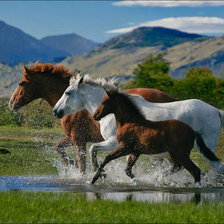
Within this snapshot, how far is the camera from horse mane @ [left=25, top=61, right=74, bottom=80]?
54.8 feet

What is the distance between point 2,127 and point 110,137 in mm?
23617

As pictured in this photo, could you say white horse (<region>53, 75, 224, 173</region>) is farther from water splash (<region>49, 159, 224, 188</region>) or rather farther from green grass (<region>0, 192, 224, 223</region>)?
green grass (<region>0, 192, 224, 223</region>)

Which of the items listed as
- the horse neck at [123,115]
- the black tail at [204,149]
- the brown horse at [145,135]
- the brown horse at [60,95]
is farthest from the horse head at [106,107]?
the black tail at [204,149]

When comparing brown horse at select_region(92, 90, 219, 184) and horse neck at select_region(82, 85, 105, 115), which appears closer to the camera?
brown horse at select_region(92, 90, 219, 184)

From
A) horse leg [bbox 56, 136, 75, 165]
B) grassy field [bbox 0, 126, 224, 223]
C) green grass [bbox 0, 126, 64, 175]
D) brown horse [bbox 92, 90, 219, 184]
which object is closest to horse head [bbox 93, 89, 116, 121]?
brown horse [bbox 92, 90, 219, 184]

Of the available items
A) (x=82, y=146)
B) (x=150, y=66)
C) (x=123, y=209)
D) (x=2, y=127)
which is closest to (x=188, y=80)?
(x=150, y=66)

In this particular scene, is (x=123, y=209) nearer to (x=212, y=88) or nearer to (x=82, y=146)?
(x=82, y=146)

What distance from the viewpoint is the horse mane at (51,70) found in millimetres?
16703

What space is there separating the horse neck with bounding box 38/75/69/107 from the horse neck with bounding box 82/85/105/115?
1.57m

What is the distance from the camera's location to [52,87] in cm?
1673

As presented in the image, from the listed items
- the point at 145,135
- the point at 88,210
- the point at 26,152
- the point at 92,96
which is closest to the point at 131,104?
the point at 145,135

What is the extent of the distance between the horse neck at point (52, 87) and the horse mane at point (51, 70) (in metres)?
0.14

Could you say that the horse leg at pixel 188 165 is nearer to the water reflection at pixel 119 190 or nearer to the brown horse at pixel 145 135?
the brown horse at pixel 145 135

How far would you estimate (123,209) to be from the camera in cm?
1012
